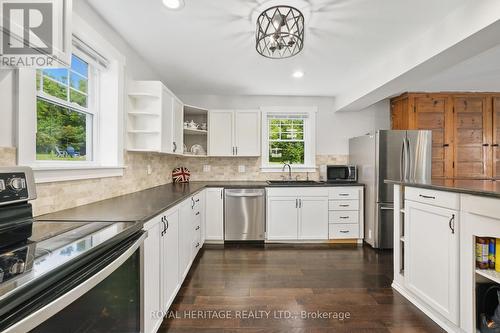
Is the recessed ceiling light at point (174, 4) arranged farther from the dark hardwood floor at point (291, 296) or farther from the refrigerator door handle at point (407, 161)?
the refrigerator door handle at point (407, 161)

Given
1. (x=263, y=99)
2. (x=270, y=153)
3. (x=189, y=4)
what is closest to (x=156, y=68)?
(x=189, y=4)

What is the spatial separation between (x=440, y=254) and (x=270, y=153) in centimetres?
291

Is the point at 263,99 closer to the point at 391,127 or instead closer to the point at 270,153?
the point at 270,153

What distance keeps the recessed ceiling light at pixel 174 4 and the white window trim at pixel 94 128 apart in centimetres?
62

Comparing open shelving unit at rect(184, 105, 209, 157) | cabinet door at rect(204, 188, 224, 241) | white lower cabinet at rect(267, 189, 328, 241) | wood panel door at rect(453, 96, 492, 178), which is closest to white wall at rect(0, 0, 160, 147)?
open shelving unit at rect(184, 105, 209, 157)

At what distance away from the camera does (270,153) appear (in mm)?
4336

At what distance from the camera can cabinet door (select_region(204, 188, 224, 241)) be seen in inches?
139

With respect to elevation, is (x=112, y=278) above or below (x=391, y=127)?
below

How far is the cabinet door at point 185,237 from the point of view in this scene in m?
2.22

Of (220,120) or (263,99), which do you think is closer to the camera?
(220,120)

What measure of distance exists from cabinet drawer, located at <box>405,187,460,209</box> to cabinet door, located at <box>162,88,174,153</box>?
242 cm

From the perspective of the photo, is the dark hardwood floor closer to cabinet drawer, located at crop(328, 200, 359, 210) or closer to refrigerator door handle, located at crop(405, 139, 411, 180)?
cabinet drawer, located at crop(328, 200, 359, 210)

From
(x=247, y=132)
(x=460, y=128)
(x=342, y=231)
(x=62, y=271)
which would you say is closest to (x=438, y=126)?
(x=460, y=128)

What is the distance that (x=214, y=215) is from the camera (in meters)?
3.55
